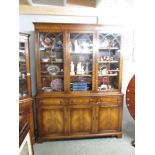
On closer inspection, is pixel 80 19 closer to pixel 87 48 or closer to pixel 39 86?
pixel 87 48

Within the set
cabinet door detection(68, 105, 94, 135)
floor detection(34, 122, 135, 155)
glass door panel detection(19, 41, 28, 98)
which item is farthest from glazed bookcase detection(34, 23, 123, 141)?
glass door panel detection(19, 41, 28, 98)

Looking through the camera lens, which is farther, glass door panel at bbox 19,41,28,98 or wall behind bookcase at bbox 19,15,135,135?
wall behind bookcase at bbox 19,15,135,135

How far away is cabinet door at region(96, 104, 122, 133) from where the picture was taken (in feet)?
10.7

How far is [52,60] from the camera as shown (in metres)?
3.29

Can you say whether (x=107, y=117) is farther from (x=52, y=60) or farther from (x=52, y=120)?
(x=52, y=60)

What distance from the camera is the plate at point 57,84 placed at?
11.0 ft

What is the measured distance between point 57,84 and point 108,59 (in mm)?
1124

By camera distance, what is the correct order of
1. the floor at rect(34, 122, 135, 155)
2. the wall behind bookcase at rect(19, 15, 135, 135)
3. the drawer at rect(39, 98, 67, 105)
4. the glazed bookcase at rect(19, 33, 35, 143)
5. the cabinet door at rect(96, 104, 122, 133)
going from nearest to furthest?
the floor at rect(34, 122, 135, 155) < the glazed bookcase at rect(19, 33, 35, 143) < the drawer at rect(39, 98, 67, 105) < the cabinet door at rect(96, 104, 122, 133) < the wall behind bookcase at rect(19, 15, 135, 135)

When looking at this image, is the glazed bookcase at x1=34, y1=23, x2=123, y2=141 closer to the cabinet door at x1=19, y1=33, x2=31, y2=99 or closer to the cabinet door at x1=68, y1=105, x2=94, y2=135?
the cabinet door at x1=68, y1=105, x2=94, y2=135

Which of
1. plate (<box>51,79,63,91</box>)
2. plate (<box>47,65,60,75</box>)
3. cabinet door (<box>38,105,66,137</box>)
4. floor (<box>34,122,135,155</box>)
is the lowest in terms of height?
floor (<box>34,122,135,155</box>)

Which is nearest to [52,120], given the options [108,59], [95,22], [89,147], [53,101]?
[53,101]

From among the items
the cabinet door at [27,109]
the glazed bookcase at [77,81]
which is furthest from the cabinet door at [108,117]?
the cabinet door at [27,109]

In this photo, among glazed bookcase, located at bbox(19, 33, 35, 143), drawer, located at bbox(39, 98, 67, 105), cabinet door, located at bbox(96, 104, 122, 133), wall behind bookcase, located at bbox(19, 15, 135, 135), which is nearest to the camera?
glazed bookcase, located at bbox(19, 33, 35, 143)
